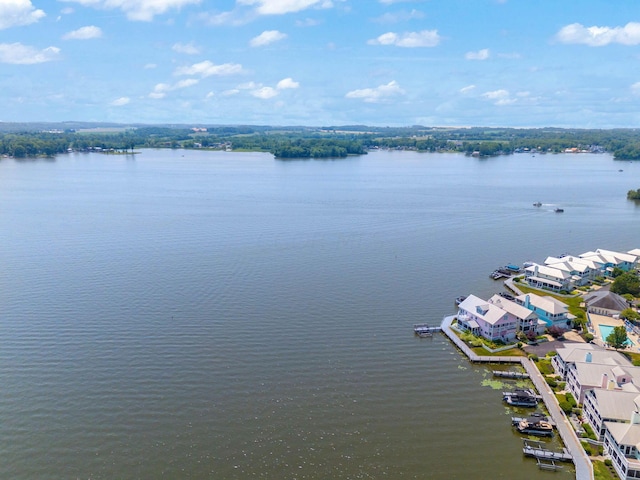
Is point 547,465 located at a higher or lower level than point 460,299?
lower

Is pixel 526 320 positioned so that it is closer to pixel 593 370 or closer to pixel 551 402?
pixel 593 370

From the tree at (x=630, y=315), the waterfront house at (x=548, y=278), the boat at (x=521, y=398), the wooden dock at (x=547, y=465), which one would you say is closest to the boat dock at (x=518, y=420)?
the boat at (x=521, y=398)

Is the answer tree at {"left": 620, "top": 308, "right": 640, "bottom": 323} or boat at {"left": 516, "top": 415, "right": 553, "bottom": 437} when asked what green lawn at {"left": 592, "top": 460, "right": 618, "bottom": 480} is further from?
tree at {"left": 620, "top": 308, "right": 640, "bottom": 323}

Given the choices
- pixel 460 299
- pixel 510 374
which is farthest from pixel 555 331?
pixel 460 299

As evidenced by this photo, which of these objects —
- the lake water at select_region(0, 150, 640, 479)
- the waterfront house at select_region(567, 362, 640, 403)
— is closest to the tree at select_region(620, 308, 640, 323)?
the waterfront house at select_region(567, 362, 640, 403)

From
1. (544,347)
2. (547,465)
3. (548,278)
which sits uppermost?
(548,278)

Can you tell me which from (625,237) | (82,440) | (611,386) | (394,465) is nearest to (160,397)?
(82,440)

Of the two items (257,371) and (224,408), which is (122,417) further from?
(257,371)
